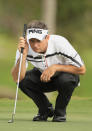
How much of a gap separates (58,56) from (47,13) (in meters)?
5.65

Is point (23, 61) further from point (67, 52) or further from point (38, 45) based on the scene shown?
point (67, 52)

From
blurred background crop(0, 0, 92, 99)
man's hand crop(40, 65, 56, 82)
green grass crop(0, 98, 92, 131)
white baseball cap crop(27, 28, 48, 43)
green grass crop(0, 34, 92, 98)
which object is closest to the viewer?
green grass crop(0, 98, 92, 131)

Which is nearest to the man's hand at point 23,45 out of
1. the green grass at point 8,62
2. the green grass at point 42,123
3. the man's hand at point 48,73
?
the man's hand at point 48,73

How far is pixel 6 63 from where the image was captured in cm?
2034

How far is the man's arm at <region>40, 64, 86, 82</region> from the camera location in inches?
220

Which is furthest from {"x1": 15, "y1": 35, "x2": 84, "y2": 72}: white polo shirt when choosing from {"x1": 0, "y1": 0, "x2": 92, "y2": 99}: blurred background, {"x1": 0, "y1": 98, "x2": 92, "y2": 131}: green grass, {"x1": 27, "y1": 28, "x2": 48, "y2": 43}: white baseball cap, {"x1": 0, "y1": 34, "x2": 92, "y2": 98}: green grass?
{"x1": 0, "y1": 34, "x2": 92, "y2": 98}: green grass

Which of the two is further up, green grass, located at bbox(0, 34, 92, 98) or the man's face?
the man's face

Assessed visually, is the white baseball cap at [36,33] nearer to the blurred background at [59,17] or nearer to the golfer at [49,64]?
the golfer at [49,64]

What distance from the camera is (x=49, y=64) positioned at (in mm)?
5699

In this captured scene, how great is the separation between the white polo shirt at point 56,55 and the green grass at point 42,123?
0.60 meters

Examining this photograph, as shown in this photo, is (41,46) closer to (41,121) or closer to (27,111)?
(41,121)

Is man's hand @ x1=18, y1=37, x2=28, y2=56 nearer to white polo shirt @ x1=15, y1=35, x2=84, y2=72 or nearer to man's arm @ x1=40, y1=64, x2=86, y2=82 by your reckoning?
white polo shirt @ x1=15, y1=35, x2=84, y2=72

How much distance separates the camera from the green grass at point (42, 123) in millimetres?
5051

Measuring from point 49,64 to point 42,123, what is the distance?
597 mm
